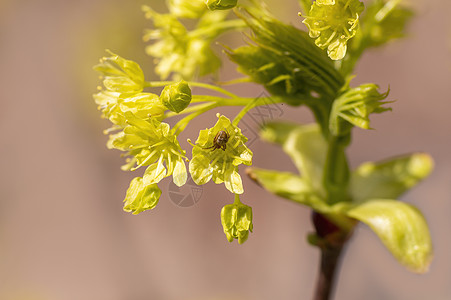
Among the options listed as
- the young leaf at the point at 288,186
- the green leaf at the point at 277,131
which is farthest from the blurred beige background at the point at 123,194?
the young leaf at the point at 288,186

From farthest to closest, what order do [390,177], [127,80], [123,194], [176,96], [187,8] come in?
[123,194] < [390,177] < [187,8] < [127,80] < [176,96]

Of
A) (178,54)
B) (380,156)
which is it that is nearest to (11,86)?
(380,156)

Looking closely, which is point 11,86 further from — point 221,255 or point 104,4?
point 221,255

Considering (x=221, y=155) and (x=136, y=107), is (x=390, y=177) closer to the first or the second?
(x=221, y=155)

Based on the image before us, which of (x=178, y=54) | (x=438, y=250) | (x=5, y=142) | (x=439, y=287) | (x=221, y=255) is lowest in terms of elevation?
(x=439, y=287)

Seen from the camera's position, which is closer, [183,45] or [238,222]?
[238,222]

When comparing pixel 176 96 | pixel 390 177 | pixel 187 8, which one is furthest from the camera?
pixel 390 177

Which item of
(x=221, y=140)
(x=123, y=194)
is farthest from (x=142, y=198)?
(x=123, y=194)

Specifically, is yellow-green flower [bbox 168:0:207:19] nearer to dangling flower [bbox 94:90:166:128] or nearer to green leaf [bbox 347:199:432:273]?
dangling flower [bbox 94:90:166:128]
